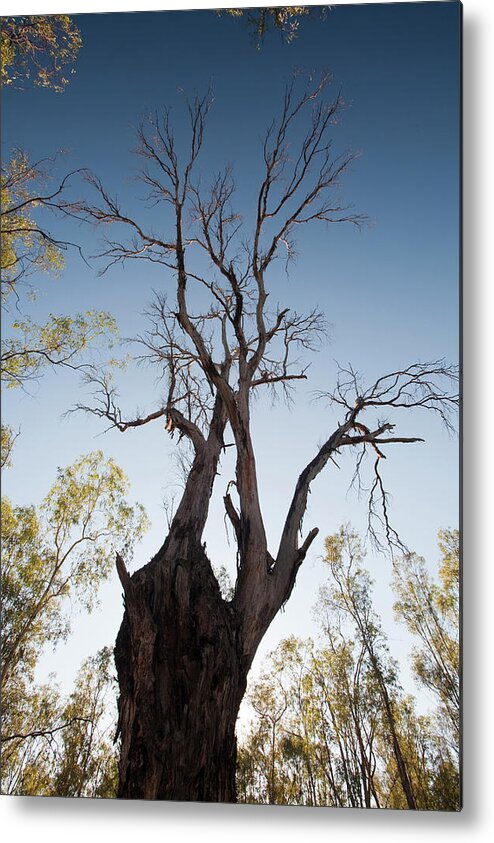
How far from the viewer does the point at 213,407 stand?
3250 mm

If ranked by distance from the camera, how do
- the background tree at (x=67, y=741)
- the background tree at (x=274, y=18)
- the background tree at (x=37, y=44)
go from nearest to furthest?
the background tree at (x=67, y=741), the background tree at (x=274, y=18), the background tree at (x=37, y=44)

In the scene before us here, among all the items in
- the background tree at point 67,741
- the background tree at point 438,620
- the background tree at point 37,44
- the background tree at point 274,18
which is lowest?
the background tree at point 67,741

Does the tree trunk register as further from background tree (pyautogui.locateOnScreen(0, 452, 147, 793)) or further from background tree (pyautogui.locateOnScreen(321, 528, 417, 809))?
background tree (pyautogui.locateOnScreen(321, 528, 417, 809))

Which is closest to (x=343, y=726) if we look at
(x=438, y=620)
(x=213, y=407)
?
(x=438, y=620)

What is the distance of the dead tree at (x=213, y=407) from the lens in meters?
2.74

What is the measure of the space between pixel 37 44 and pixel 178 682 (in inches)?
108

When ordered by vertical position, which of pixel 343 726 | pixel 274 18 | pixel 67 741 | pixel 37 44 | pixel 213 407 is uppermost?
Result: pixel 274 18

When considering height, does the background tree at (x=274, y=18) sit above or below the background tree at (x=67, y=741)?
above

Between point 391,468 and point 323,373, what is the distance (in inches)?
20.3

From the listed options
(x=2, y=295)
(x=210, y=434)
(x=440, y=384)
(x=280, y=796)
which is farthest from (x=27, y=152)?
(x=280, y=796)

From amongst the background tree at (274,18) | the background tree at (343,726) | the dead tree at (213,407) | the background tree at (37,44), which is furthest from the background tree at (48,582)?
the background tree at (274,18)

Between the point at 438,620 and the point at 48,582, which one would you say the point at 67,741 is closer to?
the point at 48,582

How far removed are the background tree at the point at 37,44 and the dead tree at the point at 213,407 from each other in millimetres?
453

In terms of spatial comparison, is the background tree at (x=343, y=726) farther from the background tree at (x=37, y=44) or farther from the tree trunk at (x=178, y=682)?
the background tree at (x=37, y=44)
